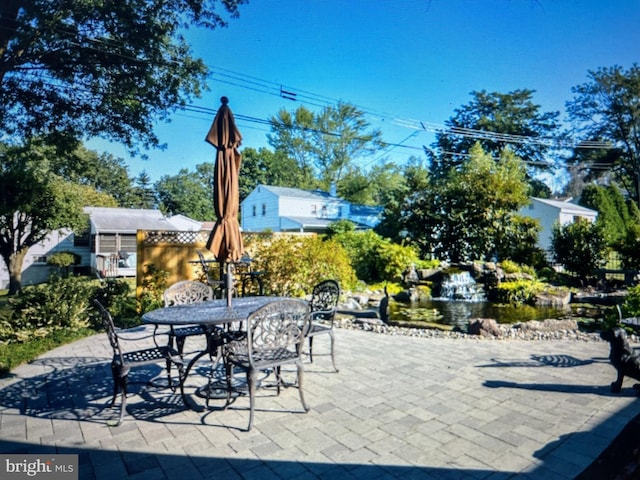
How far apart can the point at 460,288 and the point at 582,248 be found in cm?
473

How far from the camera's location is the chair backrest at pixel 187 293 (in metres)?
4.57

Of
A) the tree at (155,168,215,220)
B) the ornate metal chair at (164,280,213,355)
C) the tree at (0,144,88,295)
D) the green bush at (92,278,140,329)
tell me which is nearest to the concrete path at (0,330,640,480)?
the ornate metal chair at (164,280,213,355)

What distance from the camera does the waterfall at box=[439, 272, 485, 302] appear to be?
39.4ft

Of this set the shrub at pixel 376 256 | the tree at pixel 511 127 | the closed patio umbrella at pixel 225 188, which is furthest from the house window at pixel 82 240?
the tree at pixel 511 127

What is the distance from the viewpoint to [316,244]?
9.30m

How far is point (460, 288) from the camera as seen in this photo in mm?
12305

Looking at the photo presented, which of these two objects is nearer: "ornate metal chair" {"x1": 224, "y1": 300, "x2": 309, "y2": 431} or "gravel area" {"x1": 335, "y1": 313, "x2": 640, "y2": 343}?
"ornate metal chair" {"x1": 224, "y1": 300, "x2": 309, "y2": 431}

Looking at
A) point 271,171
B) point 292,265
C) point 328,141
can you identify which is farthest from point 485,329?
point 271,171

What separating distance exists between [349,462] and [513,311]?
8822 mm

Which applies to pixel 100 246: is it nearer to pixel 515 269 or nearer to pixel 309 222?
pixel 309 222

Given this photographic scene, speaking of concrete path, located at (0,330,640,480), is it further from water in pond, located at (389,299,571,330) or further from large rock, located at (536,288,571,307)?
large rock, located at (536,288,571,307)

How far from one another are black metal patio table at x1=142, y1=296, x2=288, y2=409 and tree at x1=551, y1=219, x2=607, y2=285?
13.2 m

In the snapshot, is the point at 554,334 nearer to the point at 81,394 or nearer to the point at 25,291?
the point at 81,394

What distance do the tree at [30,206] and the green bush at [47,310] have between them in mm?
4637
